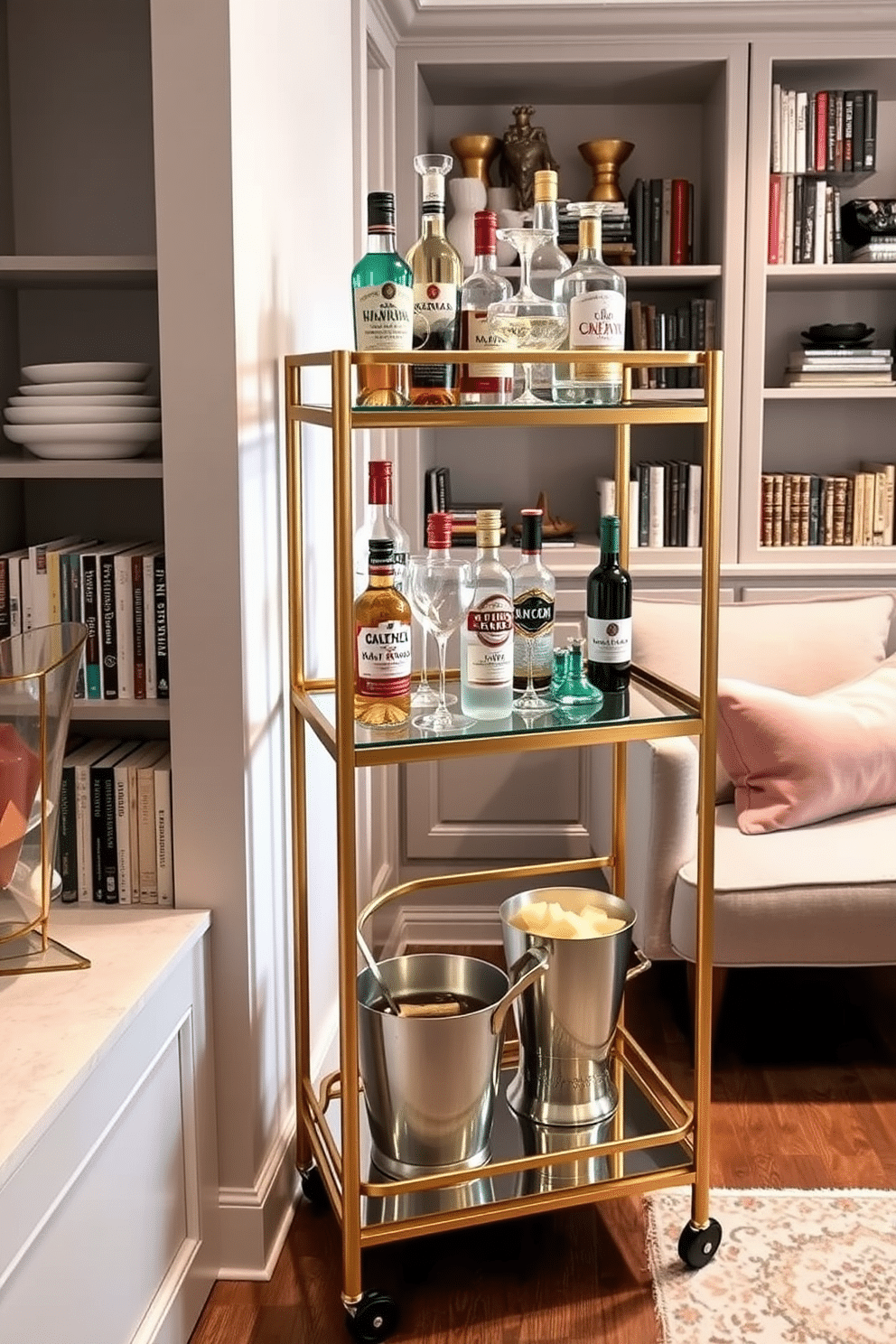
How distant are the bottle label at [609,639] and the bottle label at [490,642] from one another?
203 millimetres

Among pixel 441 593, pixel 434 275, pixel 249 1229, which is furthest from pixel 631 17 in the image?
pixel 249 1229

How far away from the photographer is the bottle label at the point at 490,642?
6.43 feet

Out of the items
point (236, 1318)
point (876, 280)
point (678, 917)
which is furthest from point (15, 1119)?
point (876, 280)

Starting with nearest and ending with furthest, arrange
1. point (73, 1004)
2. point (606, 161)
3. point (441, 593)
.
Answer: point (73, 1004), point (441, 593), point (606, 161)

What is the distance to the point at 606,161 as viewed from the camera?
3.68m

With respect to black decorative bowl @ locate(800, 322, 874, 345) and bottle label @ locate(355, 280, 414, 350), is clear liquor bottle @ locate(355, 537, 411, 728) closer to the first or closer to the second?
bottle label @ locate(355, 280, 414, 350)

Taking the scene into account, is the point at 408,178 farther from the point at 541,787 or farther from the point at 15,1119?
the point at 15,1119

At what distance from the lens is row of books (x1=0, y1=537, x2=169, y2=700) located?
206 centimetres

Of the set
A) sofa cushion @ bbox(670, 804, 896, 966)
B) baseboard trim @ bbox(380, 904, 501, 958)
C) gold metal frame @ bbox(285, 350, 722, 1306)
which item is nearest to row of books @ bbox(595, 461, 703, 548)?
baseboard trim @ bbox(380, 904, 501, 958)

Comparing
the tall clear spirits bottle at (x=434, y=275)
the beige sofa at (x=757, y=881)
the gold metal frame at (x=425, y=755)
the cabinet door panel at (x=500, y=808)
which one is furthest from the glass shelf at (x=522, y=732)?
the cabinet door panel at (x=500, y=808)

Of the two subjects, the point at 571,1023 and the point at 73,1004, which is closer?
the point at 73,1004

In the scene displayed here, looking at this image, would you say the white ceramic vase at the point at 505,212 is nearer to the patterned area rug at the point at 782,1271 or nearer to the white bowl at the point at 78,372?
the white bowl at the point at 78,372

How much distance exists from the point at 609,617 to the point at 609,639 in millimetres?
35

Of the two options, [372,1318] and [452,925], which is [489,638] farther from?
[452,925]
